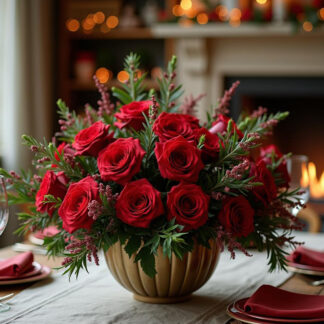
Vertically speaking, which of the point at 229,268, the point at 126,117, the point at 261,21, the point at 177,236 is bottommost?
the point at 229,268

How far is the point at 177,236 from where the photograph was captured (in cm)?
112

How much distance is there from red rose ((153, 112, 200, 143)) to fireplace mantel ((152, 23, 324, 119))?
8.64 feet

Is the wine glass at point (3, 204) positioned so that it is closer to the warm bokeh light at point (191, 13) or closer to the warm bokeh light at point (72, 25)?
the warm bokeh light at point (191, 13)

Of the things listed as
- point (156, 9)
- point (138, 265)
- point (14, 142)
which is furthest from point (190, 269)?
point (156, 9)

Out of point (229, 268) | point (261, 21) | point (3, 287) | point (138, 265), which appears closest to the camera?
point (138, 265)

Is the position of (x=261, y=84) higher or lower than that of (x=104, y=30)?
lower

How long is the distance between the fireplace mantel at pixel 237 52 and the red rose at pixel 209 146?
2.63 meters

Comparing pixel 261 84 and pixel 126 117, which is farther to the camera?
pixel 261 84

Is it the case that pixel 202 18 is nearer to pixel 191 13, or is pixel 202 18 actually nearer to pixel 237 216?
pixel 191 13

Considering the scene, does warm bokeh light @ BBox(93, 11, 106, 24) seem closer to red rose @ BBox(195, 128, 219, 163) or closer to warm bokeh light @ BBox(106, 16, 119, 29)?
warm bokeh light @ BBox(106, 16, 119, 29)

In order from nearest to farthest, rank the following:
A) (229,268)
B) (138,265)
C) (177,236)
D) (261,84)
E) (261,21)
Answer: (177,236)
(138,265)
(229,268)
(261,21)
(261,84)

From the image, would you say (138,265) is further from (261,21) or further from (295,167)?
(261,21)

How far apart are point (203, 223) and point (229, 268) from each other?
1.55 ft

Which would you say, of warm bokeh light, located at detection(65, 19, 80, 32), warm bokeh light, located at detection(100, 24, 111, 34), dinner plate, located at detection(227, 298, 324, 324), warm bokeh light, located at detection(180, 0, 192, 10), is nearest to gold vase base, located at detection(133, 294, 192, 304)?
→ dinner plate, located at detection(227, 298, 324, 324)
